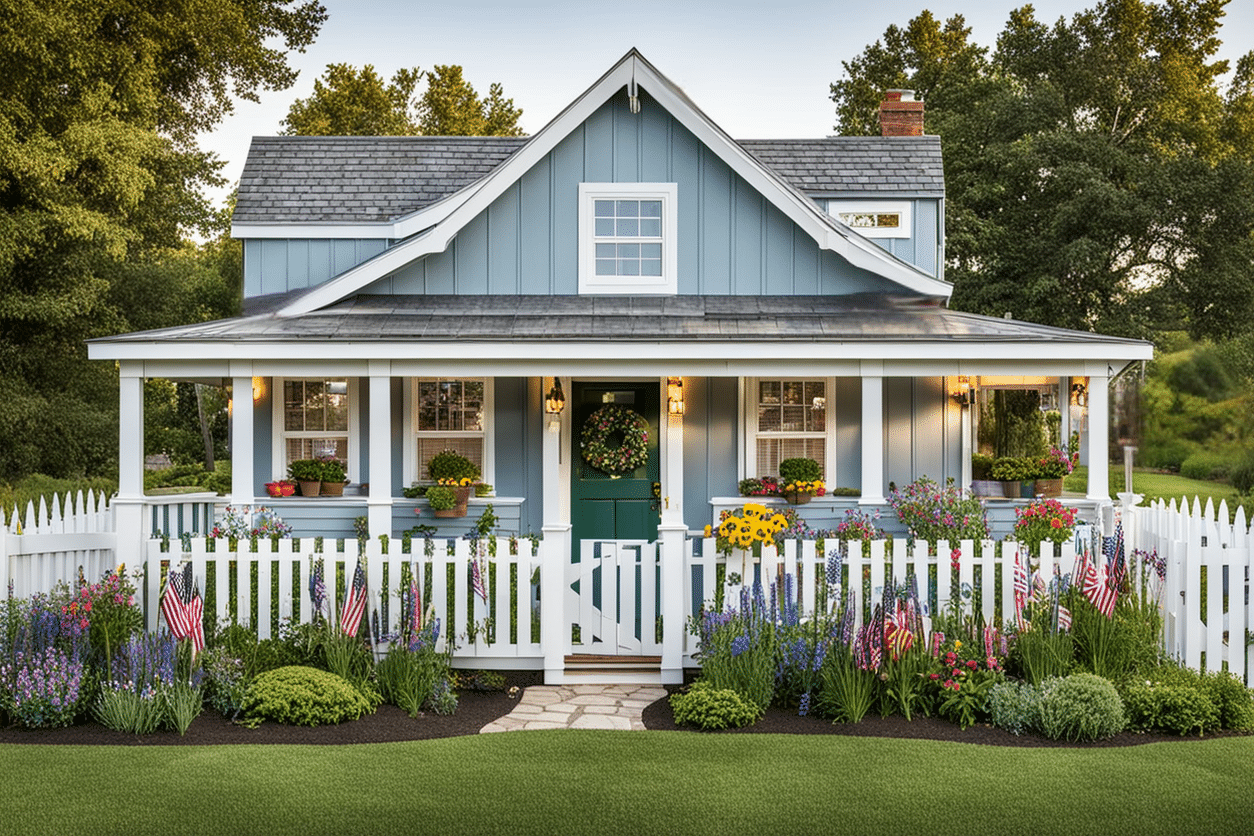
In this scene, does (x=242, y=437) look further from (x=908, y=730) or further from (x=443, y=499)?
(x=908, y=730)

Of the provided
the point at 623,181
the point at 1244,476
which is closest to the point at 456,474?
the point at 623,181

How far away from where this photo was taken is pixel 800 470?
36.5 feet

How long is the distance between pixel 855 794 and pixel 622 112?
323 inches

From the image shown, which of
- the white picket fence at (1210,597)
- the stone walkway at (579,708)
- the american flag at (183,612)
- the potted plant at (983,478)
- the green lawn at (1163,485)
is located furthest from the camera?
the green lawn at (1163,485)

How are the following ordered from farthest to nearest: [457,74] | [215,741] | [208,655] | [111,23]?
[457,74], [111,23], [208,655], [215,741]

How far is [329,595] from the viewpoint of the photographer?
8180mm

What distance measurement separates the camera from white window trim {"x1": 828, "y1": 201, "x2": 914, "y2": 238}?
1356cm

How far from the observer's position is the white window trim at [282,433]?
11.7 m

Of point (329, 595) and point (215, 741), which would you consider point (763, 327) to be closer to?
point (329, 595)

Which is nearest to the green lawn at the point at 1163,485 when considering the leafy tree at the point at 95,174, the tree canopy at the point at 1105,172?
the tree canopy at the point at 1105,172

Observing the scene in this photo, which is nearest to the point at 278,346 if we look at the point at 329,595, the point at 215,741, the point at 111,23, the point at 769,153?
the point at 329,595

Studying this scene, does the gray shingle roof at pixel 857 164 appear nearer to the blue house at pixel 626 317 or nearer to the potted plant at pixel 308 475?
the blue house at pixel 626 317

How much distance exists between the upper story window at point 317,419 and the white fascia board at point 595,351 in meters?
1.87

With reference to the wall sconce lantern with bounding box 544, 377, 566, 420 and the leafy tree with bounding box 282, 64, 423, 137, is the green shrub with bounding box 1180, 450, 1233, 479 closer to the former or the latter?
the wall sconce lantern with bounding box 544, 377, 566, 420
